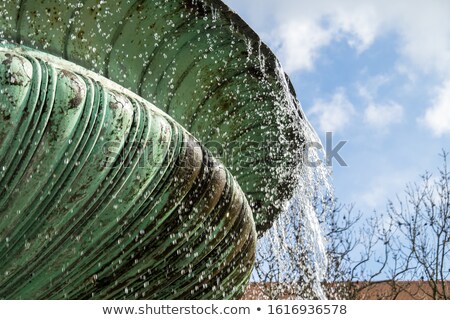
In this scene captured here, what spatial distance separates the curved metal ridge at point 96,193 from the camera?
2.58 meters

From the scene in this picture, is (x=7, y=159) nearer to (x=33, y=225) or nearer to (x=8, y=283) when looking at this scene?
(x=33, y=225)

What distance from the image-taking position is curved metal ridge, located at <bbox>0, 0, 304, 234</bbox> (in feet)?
11.8

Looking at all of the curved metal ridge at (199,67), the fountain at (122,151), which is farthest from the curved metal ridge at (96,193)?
the curved metal ridge at (199,67)

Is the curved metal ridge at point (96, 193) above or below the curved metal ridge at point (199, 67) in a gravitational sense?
below

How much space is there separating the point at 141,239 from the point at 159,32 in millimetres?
1317

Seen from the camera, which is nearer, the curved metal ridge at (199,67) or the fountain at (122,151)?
the fountain at (122,151)

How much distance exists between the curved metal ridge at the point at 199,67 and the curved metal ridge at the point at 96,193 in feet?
1.82

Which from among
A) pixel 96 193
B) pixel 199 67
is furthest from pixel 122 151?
pixel 199 67

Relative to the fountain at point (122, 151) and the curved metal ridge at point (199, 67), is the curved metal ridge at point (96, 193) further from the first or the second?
the curved metal ridge at point (199, 67)

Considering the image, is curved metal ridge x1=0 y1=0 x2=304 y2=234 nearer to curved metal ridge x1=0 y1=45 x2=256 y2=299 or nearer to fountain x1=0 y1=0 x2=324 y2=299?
fountain x1=0 y1=0 x2=324 y2=299

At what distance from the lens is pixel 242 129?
405 centimetres

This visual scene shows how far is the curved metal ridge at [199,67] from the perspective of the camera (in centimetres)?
361

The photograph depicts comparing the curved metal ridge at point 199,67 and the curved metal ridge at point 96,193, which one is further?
the curved metal ridge at point 199,67

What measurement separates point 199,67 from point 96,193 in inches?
54.9
